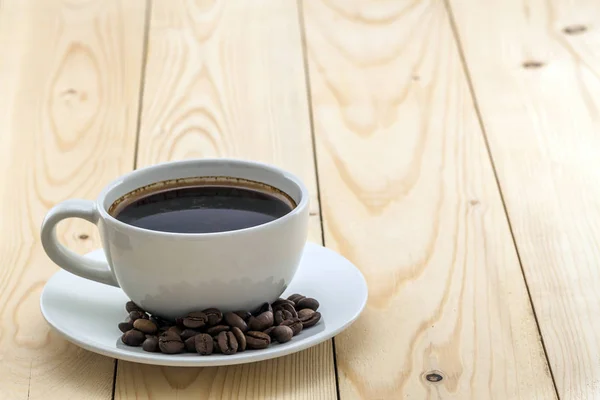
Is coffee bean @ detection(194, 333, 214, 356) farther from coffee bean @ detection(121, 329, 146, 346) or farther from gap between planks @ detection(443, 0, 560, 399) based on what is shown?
gap between planks @ detection(443, 0, 560, 399)

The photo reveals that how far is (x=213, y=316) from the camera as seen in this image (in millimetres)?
753

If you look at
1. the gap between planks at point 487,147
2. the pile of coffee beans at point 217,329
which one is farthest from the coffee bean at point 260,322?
the gap between planks at point 487,147

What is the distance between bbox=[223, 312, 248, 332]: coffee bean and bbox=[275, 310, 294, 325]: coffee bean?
0.03 m

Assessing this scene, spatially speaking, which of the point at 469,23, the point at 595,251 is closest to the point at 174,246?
the point at 595,251

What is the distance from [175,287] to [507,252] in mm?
383

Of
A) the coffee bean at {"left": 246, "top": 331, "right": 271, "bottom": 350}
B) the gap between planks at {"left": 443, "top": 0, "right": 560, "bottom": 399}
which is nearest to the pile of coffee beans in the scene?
the coffee bean at {"left": 246, "top": 331, "right": 271, "bottom": 350}

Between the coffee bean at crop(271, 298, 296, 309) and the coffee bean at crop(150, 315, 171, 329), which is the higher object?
the coffee bean at crop(150, 315, 171, 329)

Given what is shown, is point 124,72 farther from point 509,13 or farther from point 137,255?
point 137,255

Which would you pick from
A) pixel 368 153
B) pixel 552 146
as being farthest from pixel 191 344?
pixel 552 146

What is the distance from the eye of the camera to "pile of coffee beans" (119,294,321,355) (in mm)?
732

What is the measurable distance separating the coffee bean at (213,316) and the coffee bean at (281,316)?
0.04 m

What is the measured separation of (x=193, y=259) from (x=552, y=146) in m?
0.66

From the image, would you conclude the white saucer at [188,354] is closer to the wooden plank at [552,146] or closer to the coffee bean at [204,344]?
the coffee bean at [204,344]

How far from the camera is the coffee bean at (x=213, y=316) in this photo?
750 mm
